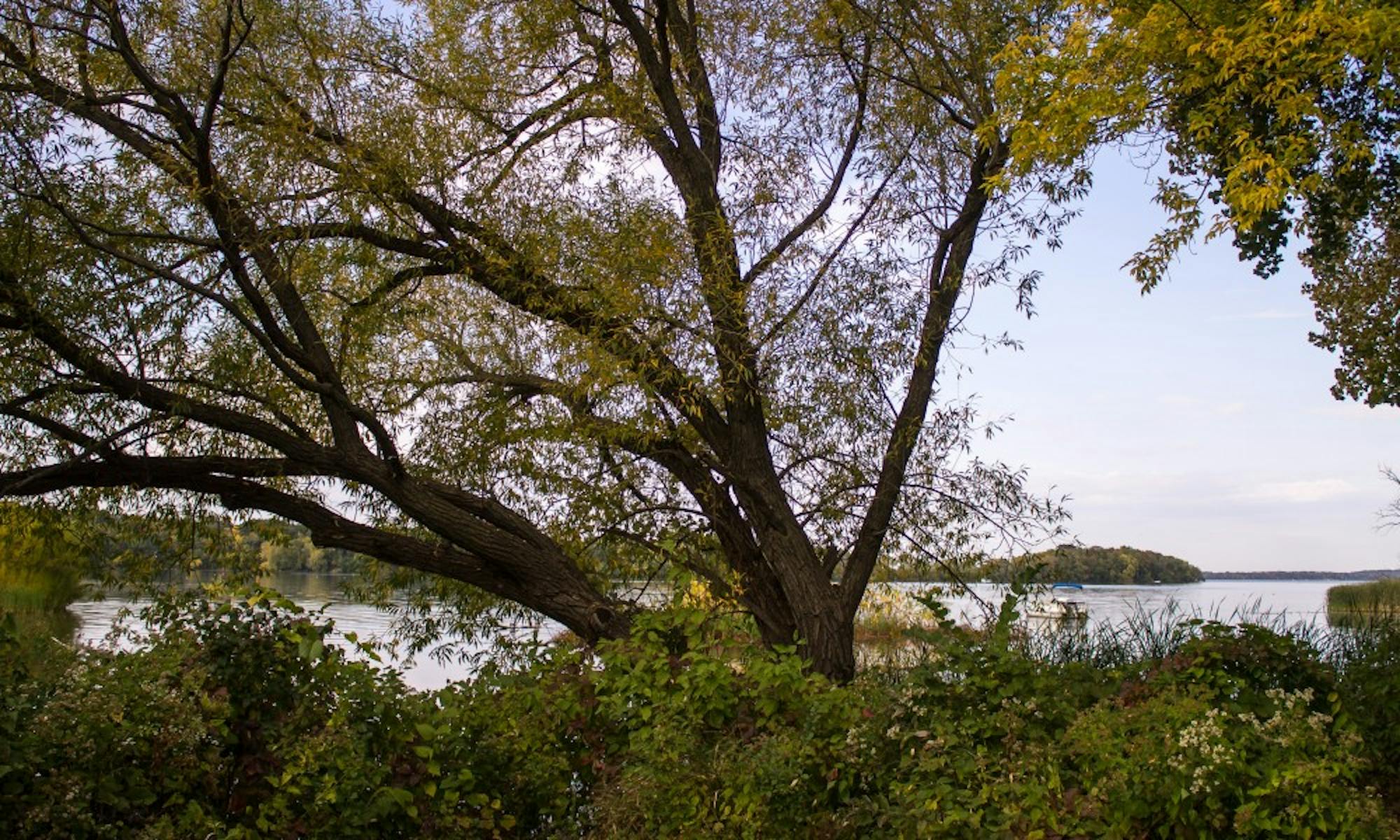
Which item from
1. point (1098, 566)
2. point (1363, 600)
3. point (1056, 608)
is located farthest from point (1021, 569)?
point (1363, 600)

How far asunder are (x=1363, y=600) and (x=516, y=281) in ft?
51.1

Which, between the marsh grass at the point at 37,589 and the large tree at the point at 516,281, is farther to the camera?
the marsh grass at the point at 37,589

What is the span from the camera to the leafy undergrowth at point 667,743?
11.8 ft

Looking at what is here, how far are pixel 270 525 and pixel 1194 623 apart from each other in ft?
21.3

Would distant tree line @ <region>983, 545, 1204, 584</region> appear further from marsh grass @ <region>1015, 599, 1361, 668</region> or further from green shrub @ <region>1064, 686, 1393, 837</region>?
green shrub @ <region>1064, 686, 1393, 837</region>

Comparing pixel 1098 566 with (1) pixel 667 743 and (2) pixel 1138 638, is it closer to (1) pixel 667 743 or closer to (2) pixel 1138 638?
(2) pixel 1138 638

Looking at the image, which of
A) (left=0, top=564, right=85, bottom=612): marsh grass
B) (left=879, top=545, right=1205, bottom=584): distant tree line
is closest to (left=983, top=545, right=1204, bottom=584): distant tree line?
(left=879, top=545, right=1205, bottom=584): distant tree line

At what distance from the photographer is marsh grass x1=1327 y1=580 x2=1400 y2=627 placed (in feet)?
35.9

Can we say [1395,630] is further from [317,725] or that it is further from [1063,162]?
[317,725]

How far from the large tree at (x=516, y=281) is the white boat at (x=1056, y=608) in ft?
2.21

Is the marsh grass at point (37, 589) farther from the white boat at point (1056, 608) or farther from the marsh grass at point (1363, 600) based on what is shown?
the marsh grass at point (1363, 600)

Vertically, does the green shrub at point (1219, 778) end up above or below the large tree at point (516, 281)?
below

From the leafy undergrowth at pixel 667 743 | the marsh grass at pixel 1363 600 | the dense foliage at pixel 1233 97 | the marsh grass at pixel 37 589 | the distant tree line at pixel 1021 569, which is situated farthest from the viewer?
the marsh grass at pixel 37 589

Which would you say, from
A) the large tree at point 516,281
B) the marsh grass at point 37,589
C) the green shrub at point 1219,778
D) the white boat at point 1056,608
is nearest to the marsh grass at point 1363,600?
the white boat at point 1056,608
